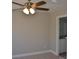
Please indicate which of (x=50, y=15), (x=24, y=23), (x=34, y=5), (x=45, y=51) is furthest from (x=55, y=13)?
(x=34, y=5)

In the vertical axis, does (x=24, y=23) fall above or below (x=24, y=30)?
above

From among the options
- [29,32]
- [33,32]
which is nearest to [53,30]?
[33,32]

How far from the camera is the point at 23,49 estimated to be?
6.18 m

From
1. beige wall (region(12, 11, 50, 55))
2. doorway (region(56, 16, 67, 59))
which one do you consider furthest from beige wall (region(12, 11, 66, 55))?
doorway (region(56, 16, 67, 59))

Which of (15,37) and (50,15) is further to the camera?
(50,15)

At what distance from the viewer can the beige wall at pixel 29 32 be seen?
5.95m

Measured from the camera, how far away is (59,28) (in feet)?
20.7

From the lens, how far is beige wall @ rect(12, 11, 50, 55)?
5.95 meters

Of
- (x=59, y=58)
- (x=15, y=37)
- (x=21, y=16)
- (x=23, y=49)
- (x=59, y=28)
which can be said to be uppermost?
(x=21, y=16)
